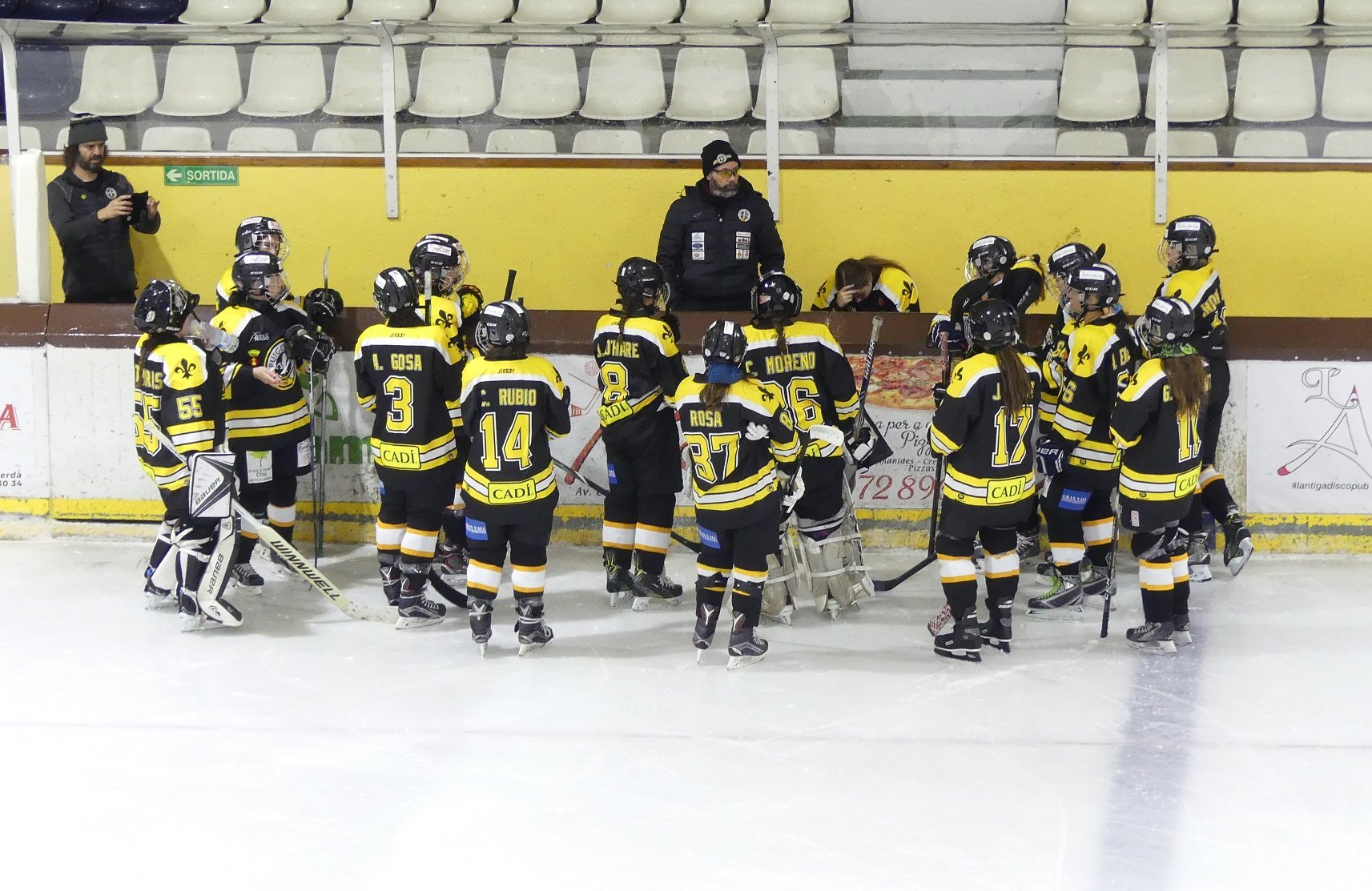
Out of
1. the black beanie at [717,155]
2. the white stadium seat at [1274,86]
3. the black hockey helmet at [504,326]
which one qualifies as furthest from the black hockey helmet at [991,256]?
the white stadium seat at [1274,86]

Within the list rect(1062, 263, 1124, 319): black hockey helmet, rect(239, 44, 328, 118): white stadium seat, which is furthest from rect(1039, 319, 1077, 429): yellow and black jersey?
rect(239, 44, 328, 118): white stadium seat

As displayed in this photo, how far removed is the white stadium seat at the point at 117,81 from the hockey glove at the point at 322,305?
169 centimetres

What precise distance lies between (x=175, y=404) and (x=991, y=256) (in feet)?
10.0

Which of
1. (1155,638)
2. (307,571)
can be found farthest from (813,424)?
(307,571)

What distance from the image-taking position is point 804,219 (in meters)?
6.90

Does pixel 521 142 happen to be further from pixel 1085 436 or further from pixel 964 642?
pixel 964 642

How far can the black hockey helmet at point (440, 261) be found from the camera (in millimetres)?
5445

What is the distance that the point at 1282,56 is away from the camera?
21.5ft

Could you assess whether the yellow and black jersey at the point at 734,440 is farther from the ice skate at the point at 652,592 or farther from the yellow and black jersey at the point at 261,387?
the yellow and black jersey at the point at 261,387

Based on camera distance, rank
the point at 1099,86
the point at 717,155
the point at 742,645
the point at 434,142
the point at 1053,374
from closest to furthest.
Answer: the point at 742,645
the point at 1053,374
the point at 717,155
the point at 1099,86
the point at 434,142

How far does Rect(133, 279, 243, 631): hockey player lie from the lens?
5.05 meters

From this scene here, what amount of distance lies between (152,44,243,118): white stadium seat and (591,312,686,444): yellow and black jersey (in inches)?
113

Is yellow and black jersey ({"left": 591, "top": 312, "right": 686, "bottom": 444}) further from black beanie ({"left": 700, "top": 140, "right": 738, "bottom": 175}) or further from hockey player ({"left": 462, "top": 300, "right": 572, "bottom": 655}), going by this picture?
black beanie ({"left": 700, "top": 140, "right": 738, "bottom": 175})

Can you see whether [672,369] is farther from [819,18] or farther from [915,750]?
[819,18]
